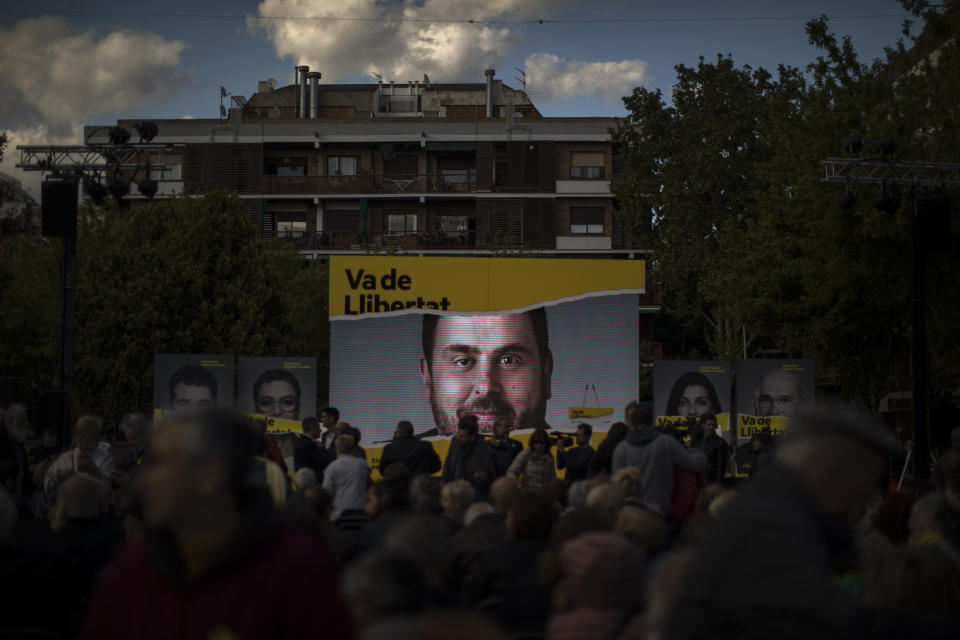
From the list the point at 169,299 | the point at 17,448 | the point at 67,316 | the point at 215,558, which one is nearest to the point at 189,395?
the point at 67,316

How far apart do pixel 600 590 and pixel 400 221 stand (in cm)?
4922

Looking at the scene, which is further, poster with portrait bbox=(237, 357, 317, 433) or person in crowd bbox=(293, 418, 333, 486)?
poster with portrait bbox=(237, 357, 317, 433)

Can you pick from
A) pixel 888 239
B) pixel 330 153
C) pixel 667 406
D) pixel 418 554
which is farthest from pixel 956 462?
pixel 330 153

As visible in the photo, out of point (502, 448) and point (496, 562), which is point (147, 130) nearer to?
point (502, 448)

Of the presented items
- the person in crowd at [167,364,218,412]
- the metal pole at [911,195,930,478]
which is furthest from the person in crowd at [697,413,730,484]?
the person in crowd at [167,364,218,412]

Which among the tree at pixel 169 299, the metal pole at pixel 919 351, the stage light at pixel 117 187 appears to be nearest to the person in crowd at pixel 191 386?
the stage light at pixel 117 187

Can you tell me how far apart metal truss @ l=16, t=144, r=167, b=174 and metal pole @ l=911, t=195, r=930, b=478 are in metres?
11.7

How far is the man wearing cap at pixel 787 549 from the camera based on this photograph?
101 inches

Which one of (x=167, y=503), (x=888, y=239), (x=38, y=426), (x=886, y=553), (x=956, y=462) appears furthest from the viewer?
(x=888, y=239)

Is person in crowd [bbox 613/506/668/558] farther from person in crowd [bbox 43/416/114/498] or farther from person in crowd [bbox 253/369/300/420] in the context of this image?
person in crowd [bbox 253/369/300/420]

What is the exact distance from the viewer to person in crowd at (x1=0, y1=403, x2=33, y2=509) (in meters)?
11.5

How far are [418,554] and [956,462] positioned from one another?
4.70 meters

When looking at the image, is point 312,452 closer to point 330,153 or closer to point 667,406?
point 667,406

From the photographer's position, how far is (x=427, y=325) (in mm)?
19859
